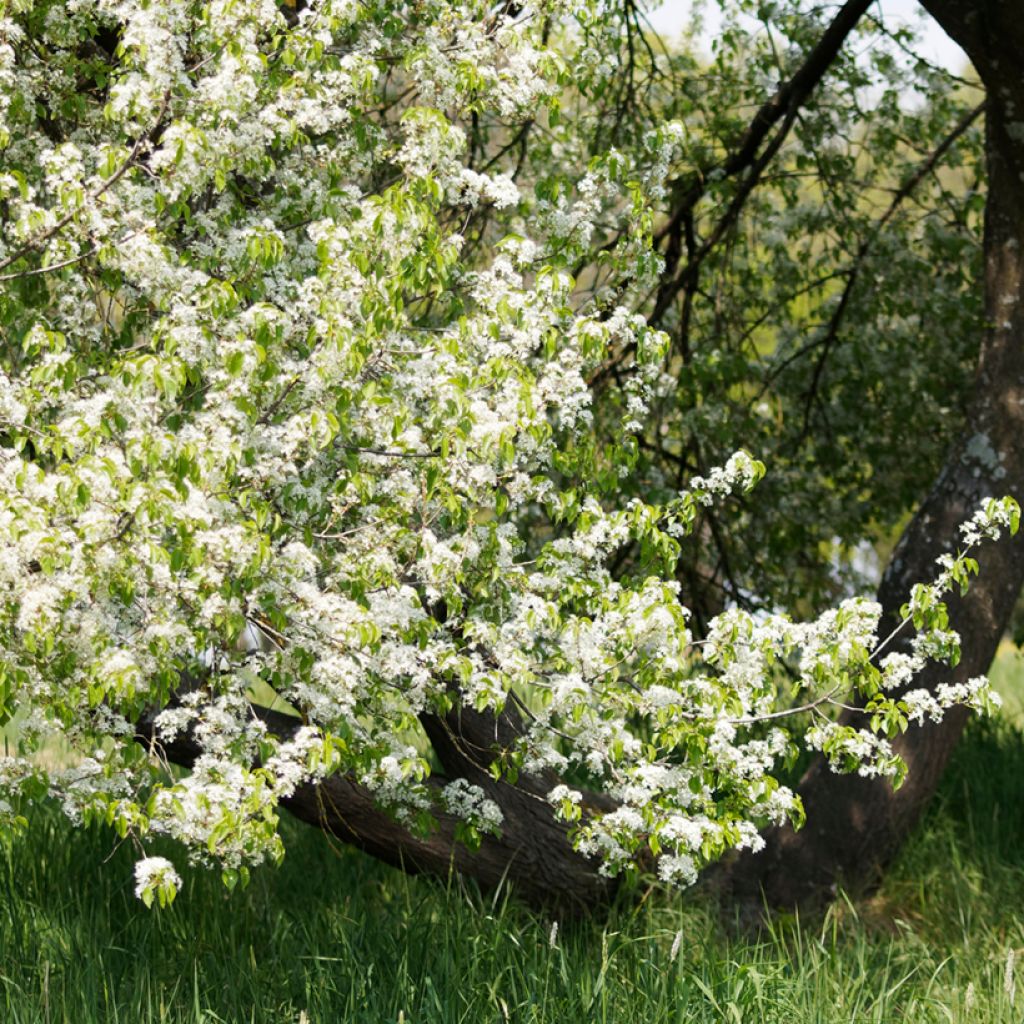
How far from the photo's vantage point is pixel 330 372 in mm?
3943

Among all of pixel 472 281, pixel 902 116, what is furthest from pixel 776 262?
pixel 472 281

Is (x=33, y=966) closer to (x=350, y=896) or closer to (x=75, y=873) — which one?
(x=75, y=873)

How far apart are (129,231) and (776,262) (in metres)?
5.99

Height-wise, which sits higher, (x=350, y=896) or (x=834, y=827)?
(x=834, y=827)

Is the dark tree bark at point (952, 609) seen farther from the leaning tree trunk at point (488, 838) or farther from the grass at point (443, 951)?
the grass at point (443, 951)

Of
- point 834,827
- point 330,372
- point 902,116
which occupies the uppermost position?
point 902,116

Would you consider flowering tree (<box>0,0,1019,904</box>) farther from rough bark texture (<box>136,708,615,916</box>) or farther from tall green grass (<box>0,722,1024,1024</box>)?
rough bark texture (<box>136,708,615,916</box>)

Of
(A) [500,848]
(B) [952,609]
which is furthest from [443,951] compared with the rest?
(B) [952,609]

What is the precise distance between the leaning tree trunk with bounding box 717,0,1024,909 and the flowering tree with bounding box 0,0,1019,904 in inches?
90.7

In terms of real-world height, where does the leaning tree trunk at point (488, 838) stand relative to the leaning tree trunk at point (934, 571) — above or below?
below

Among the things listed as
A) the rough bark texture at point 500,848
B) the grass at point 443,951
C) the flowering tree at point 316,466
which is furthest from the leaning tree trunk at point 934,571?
the flowering tree at point 316,466

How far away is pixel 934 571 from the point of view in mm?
7035

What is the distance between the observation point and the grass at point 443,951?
5102mm

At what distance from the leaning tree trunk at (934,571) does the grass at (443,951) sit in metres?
0.27
